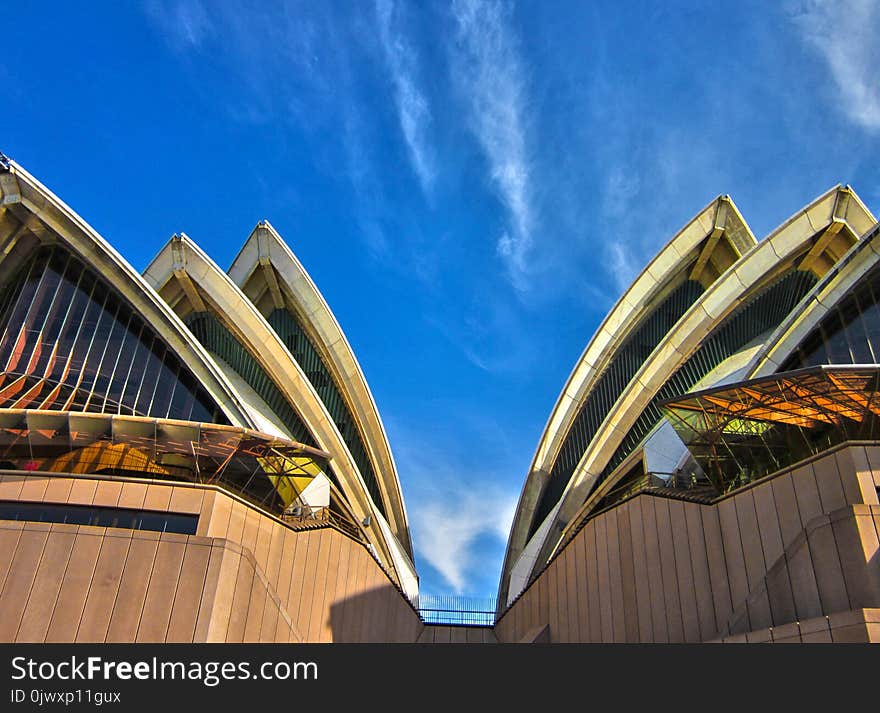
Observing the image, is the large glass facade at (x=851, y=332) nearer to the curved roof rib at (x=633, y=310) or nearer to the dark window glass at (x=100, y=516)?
the curved roof rib at (x=633, y=310)

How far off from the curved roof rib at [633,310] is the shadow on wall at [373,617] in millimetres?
8402

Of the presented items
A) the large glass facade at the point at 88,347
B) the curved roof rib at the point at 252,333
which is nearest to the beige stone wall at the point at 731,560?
the curved roof rib at the point at 252,333

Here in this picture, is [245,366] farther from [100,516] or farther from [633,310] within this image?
[633,310]

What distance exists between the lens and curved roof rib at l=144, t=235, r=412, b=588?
27422 millimetres

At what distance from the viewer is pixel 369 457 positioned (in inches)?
1228

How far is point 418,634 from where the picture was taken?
2592 centimetres

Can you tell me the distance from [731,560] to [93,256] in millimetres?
20462

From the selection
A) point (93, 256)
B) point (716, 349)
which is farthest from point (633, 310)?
point (93, 256)

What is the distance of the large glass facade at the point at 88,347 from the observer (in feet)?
75.7

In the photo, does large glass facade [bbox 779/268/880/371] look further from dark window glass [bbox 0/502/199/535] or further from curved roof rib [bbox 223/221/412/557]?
dark window glass [bbox 0/502/199/535]

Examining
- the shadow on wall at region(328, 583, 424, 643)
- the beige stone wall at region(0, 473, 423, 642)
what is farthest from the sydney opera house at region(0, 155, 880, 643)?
the shadow on wall at region(328, 583, 424, 643)

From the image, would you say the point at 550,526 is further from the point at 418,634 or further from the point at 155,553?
the point at 155,553
